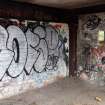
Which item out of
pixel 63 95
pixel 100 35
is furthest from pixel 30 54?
pixel 100 35

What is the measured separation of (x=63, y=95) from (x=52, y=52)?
1.78 m

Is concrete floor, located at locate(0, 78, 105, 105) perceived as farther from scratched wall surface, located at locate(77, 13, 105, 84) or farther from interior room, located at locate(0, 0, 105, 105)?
scratched wall surface, located at locate(77, 13, 105, 84)

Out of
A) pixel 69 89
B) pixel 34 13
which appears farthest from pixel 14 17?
pixel 69 89

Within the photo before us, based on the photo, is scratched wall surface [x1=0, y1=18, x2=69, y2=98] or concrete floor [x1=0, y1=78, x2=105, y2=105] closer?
concrete floor [x1=0, y1=78, x2=105, y2=105]

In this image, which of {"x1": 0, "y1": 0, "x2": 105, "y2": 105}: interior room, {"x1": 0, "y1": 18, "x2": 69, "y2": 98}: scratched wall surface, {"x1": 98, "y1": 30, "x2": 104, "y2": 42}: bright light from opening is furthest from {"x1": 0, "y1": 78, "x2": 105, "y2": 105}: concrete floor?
{"x1": 98, "y1": 30, "x2": 104, "y2": 42}: bright light from opening

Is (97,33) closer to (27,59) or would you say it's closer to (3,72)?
(27,59)

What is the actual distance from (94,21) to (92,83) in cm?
225

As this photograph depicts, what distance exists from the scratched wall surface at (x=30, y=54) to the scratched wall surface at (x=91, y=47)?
53cm

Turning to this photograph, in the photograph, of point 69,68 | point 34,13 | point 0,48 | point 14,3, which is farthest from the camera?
point 69,68

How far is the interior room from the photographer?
6809 mm

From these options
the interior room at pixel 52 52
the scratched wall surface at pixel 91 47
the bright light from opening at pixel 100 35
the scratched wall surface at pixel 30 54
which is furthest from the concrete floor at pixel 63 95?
the bright light from opening at pixel 100 35

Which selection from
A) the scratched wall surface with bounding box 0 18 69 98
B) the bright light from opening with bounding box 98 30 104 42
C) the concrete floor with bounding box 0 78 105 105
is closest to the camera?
the concrete floor with bounding box 0 78 105 105

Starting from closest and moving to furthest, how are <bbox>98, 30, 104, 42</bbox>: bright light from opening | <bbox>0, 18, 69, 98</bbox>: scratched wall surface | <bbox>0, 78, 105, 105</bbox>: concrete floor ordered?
<bbox>0, 78, 105, 105</bbox>: concrete floor < <bbox>0, 18, 69, 98</bbox>: scratched wall surface < <bbox>98, 30, 104, 42</bbox>: bright light from opening

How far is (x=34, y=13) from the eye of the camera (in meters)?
7.77
